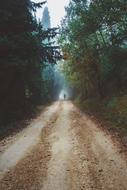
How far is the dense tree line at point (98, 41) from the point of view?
29.0 m

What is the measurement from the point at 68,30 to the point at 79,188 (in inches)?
1062

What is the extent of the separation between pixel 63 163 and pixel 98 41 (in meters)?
22.5

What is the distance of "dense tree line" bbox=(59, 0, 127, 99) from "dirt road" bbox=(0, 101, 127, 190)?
45.4 ft

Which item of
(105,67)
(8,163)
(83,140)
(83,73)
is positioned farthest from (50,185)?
(83,73)

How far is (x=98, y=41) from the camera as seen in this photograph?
32219 millimetres

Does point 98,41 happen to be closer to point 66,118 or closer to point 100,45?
point 100,45

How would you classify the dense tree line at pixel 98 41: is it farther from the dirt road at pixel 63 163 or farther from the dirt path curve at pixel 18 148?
the dirt road at pixel 63 163

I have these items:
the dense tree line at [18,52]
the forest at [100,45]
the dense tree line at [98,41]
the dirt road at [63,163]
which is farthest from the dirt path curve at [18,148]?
the dense tree line at [98,41]

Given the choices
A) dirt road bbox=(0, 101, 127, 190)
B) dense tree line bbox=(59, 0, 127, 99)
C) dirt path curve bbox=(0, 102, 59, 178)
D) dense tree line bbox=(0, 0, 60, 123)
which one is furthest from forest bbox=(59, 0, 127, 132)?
dirt road bbox=(0, 101, 127, 190)

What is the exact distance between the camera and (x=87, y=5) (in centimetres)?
3123

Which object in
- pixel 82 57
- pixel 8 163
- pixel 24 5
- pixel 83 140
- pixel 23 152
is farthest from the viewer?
pixel 82 57

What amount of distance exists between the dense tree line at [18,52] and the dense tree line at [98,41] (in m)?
6.54

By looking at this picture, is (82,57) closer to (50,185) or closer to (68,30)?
(68,30)

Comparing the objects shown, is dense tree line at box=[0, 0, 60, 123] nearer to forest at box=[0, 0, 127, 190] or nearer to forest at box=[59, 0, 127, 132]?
forest at box=[0, 0, 127, 190]
